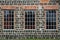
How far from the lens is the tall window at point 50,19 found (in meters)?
33.8

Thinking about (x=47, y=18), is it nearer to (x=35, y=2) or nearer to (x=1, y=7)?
(x=35, y=2)

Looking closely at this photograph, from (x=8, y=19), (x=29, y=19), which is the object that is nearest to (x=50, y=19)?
(x=29, y=19)

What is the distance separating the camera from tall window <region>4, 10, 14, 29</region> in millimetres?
33812

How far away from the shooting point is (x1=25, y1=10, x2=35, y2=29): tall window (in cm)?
→ 3375

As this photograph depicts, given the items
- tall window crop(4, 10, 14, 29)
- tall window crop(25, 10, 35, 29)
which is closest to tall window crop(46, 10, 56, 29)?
tall window crop(25, 10, 35, 29)

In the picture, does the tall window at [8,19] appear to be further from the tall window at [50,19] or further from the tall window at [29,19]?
the tall window at [50,19]

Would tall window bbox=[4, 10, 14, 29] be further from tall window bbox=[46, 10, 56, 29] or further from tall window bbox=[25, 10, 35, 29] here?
tall window bbox=[46, 10, 56, 29]

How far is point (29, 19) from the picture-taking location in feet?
111

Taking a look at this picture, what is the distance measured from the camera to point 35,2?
33.6 metres

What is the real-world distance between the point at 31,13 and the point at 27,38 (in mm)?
2217

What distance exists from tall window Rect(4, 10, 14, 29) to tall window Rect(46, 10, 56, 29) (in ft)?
9.52

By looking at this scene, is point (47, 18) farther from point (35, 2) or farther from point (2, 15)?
point (2, 15)

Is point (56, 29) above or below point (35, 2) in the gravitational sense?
below

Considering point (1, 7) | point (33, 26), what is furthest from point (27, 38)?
point (1, 7)
